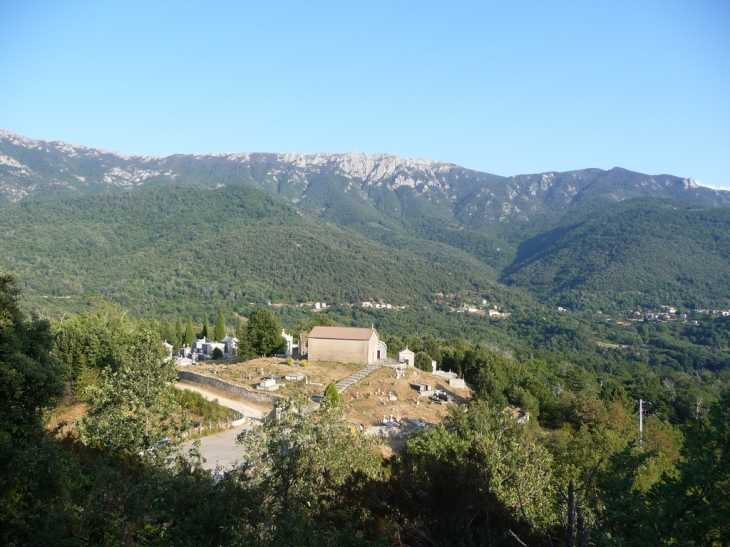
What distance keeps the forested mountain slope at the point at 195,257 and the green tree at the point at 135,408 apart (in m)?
76.8

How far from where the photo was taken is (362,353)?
131 ft

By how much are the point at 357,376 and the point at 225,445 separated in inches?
626

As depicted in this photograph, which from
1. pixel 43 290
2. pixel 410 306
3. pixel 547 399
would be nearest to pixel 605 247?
pixel 410 306

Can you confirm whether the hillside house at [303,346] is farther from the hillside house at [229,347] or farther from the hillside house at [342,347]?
the hillside house at [229,347]

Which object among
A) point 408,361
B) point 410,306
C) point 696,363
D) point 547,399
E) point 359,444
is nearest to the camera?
point 359,444

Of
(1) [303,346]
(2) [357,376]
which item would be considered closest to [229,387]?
(2) [357,376]

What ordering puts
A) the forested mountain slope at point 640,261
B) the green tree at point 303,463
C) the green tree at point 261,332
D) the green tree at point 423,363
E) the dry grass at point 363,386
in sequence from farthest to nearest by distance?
1. the forested mountain slope at point 640,261
2. the green tree at point 423,363
3. the green tree at point 261,332
4. the dry grass at point 363,386
5. the green tree at point 303,463

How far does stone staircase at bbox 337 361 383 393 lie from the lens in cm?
3275

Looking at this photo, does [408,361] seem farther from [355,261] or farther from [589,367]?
[355,261]

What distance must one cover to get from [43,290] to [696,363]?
4828 inches

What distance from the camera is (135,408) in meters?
14.0

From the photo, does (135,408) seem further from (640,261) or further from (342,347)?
(640,261)

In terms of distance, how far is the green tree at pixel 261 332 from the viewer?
42656mm

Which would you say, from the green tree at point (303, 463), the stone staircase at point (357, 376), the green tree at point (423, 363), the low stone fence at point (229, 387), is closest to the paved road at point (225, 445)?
the low stone fence at point (229, 387)
